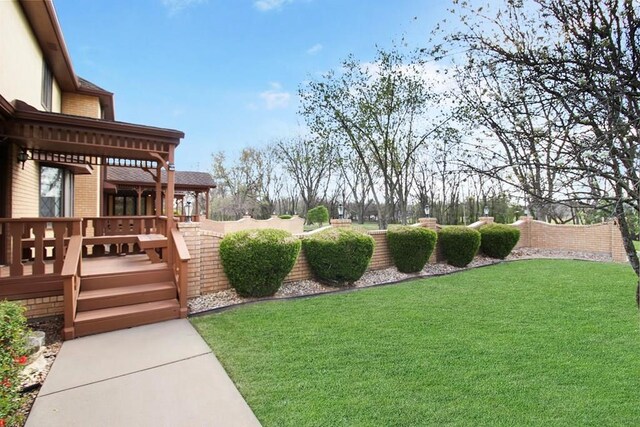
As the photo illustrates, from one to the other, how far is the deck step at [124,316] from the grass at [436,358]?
549 mm

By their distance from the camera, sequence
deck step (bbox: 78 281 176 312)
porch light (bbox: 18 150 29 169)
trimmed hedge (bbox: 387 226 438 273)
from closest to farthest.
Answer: deck step (bbox: 78 281 176 312) → porch light (bbox: 18 150 29 169) → trimmed hedge (bbox: 387 226 438 273)

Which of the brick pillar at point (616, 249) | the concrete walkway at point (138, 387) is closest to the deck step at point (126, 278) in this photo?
the concrete walkway at point (138, 387)

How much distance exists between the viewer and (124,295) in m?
5.15

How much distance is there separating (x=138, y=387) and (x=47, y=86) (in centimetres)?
884

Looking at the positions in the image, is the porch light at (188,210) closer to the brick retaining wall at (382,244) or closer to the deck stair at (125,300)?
the brick retaining wall at (382,244)

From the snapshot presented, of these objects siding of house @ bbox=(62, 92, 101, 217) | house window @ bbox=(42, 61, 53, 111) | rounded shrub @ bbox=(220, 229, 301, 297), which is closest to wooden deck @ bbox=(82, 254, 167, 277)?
rounded shrub @ bbox=(220, 229, 301, 297)

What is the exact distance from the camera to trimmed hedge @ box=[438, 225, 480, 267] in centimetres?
992

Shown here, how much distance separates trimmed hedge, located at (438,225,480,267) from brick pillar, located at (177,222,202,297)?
7413 mm

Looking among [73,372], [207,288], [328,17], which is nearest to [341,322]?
[207,288]

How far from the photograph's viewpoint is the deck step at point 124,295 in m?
4.91

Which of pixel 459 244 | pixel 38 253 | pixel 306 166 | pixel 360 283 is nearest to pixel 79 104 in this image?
pixel 38 253

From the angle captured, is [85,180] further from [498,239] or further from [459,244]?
[498,239]

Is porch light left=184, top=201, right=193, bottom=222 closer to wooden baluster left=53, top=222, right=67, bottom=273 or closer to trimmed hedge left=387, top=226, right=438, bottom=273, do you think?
wooden baluster left=53, top=222, right=67, bottom=273

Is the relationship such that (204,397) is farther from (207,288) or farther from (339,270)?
(339,270)
